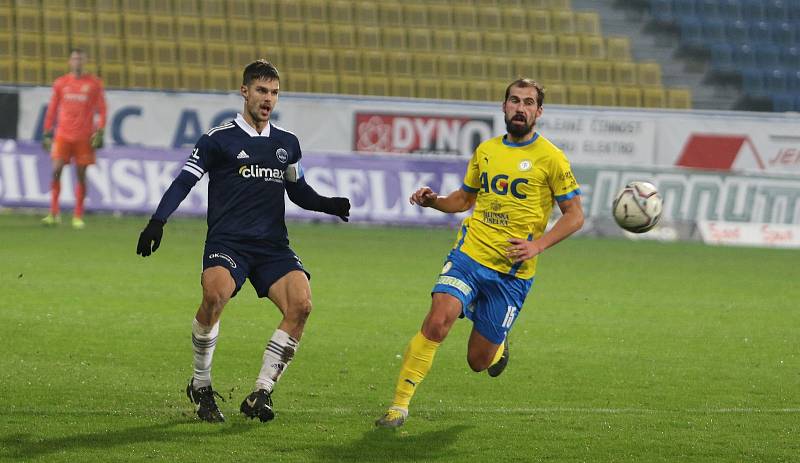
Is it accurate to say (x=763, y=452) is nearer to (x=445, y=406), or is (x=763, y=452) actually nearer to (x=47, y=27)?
(x=445, y=406)

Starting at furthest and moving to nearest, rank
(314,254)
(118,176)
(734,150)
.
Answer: (734,150)
(118,176)
(314,254)

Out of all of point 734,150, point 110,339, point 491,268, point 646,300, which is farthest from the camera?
point 734,150

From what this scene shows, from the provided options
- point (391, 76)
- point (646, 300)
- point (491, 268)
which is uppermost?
point (391, 76)

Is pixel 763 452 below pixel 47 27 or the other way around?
→ below

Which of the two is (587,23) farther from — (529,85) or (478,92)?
(529,85)

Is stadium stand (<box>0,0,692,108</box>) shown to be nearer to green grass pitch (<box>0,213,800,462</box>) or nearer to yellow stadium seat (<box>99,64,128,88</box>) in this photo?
yellow stadium seat (<box>99,64,128,88</box>)

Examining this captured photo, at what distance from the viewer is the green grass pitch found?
250 inches

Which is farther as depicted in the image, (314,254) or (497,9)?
(497,9)

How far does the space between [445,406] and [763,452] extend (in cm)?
186

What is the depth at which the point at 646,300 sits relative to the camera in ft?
42.0

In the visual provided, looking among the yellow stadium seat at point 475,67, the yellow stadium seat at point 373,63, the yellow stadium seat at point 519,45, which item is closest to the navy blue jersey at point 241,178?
the yellow stadium seat at point 373,63

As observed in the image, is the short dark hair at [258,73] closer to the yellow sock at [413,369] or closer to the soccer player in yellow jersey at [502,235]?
the soccer player in yellow jersey at [502,235]

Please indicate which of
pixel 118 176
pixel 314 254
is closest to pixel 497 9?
pixel 118 176

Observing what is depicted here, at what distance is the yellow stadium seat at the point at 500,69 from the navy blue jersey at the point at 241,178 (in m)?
18.3
